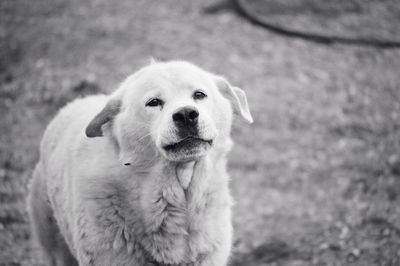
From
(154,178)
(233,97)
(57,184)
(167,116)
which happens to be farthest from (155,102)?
(57,184)

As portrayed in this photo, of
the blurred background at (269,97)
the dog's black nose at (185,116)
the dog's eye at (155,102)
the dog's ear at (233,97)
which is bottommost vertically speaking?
the blurred background at (269,97)

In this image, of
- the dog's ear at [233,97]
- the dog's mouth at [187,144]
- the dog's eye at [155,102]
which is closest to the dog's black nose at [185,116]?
the dog's mouth at [187,144]

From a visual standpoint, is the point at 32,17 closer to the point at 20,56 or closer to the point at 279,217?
the point at 20,56

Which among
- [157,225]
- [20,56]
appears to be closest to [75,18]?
[20,56]

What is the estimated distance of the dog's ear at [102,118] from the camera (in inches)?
123

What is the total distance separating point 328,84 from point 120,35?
415 cm

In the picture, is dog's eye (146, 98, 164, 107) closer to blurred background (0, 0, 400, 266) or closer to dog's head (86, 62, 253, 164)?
dog's head (86, 62, 253, 164)

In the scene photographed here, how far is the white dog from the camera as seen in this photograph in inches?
117

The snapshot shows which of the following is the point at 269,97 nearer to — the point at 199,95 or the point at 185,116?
the point at 199,95

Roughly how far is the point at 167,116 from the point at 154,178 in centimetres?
51

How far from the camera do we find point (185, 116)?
277 cm

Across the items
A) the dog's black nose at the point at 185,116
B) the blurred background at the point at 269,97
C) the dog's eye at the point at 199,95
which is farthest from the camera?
the blurred background at the point at 269,97

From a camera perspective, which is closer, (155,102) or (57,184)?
(155,102)

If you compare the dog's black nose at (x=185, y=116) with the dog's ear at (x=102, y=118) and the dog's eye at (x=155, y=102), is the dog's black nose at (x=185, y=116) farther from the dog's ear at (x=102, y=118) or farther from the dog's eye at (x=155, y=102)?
the dog's ear at (x=102, y=118)
